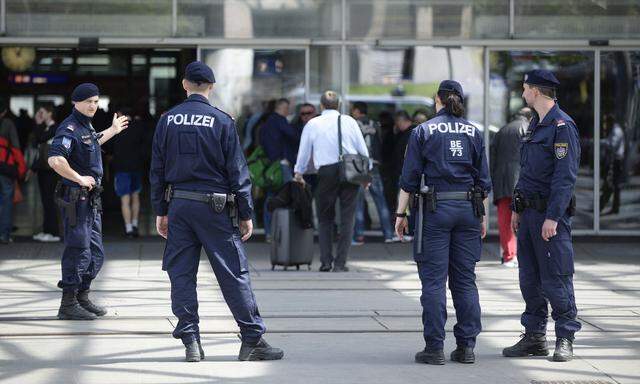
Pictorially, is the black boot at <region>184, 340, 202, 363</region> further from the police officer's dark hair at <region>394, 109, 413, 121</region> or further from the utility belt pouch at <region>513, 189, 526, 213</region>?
the police officer's dark hair at <region>394, 109, 413, 121</region>

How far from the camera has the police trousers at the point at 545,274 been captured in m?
7.77

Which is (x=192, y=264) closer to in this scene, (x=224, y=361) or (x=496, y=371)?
(x=224, y=361)

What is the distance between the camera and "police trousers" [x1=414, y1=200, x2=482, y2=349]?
7688 mm

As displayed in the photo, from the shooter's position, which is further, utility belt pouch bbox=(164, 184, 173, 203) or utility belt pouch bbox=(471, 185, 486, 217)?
utility belt pouch bbox=(471, 185, 486, 217)

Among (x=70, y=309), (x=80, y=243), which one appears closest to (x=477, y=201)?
(x=80, y=243)

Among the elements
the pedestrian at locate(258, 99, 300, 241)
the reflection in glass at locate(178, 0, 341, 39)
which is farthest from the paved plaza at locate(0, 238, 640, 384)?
the reflection in glass at locate(178, 0, 341, 39)

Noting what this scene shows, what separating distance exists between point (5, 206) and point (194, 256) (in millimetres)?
8453

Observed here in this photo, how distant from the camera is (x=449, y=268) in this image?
25.8 feet

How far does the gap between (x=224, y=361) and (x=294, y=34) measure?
8914mm

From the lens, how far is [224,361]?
7.78m

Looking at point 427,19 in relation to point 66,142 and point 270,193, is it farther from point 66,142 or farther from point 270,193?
point 66,142

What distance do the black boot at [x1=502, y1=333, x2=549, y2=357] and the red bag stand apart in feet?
30.3

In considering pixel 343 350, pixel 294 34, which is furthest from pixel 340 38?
pixel 343 350

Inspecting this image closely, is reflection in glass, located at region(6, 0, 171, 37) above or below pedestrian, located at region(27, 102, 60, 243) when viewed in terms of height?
above
